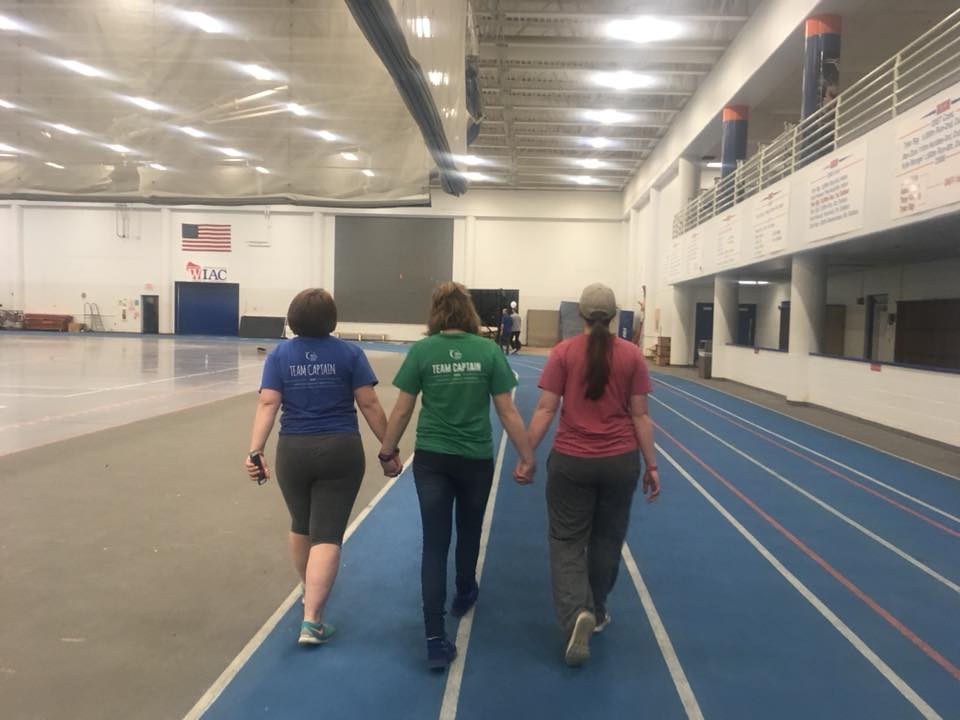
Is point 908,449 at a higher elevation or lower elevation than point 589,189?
lower

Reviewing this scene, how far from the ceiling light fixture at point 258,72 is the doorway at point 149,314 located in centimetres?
3338

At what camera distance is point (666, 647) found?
3441 millimetres

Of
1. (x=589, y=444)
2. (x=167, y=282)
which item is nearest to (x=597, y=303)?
(x=589, y=444)

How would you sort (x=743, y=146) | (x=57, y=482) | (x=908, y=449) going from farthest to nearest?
1. (x=743, y=146)
2. (x=908, y=449)
3. (x=57, y=482)

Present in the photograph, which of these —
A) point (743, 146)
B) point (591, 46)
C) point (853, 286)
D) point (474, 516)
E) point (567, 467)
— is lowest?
point (474, 516)

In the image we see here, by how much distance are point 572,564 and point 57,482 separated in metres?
5.10

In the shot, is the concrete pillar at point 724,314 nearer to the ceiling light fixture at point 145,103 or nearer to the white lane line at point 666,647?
the white lane line at point 666,647

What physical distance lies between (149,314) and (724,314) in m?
29.6

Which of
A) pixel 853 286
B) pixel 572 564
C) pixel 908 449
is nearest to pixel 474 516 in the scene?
pixel 572 564

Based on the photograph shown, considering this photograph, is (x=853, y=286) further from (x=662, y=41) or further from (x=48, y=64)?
(x=48, y=64)

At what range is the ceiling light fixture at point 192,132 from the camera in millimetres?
5815

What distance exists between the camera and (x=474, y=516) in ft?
11.1

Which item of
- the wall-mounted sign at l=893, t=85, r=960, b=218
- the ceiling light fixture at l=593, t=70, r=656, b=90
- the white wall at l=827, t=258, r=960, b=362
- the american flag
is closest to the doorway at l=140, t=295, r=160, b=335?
the american flag

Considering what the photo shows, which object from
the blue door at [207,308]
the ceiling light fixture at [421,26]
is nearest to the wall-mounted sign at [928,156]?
the ceiling light fixture at [421,26]
